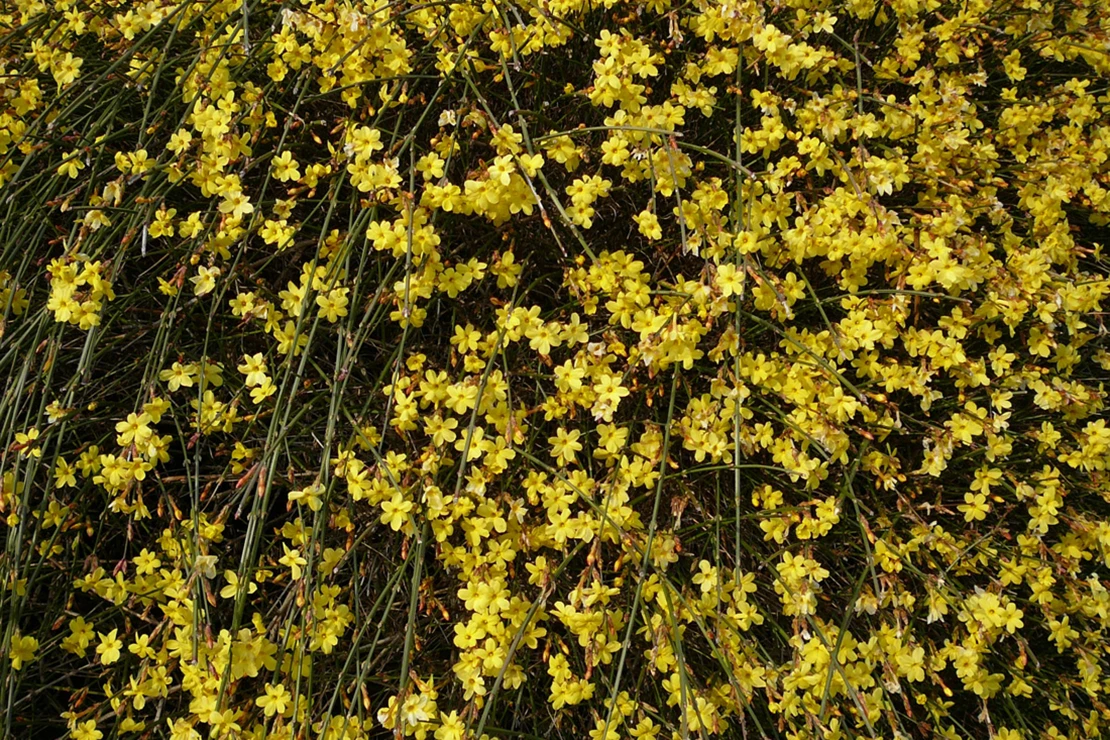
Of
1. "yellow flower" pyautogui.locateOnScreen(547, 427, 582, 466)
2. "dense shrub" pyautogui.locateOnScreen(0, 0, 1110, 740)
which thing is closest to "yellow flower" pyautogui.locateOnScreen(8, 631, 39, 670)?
"dense shrub" pyautogui.locateOnScreen(0, 0, 1110, 740)

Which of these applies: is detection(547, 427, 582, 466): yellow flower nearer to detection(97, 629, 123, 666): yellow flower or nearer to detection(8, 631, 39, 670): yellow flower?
detection(97, 629, 123, 666): yellow flower

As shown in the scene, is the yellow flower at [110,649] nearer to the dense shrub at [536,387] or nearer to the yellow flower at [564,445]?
the dense shrub at [536,387]

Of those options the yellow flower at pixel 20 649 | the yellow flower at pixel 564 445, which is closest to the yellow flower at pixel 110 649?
the yellow flower at pixel 20 649

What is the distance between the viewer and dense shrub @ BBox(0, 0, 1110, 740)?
6.07ft

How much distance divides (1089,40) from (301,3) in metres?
2.13

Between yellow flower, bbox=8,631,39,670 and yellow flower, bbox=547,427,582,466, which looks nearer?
yellow flower, bbox=8,631,39,670

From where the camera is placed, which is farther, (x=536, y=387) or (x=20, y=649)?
(x=536, y=387)

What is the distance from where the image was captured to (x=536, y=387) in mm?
2217

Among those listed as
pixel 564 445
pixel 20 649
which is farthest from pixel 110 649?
pixel 564 445

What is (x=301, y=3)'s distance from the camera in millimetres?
2291

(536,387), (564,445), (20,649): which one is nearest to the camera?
(20,649)

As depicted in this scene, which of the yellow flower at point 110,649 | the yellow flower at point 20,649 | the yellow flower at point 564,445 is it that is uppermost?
the yellow flower at point 20,649

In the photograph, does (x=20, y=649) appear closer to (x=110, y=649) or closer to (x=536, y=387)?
(x=110, y=649)

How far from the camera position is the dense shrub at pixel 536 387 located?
1.85 meters
